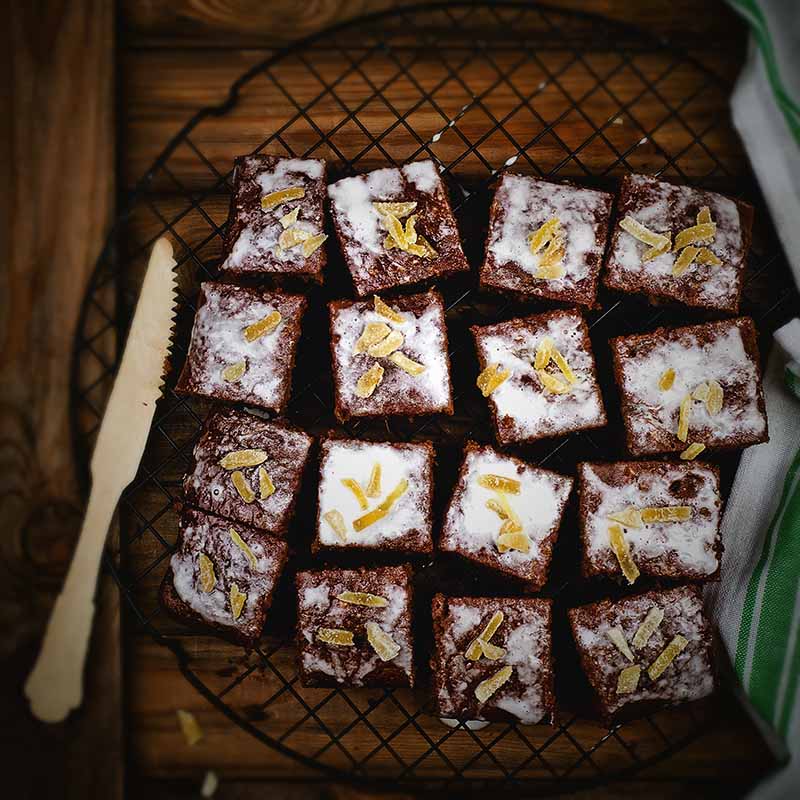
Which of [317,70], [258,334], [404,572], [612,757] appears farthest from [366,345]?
[612,757]

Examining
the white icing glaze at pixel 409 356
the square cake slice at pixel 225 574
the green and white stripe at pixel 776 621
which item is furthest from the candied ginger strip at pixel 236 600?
the green and white stripe at pixel 776 621

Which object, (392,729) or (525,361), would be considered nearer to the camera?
(525,361)

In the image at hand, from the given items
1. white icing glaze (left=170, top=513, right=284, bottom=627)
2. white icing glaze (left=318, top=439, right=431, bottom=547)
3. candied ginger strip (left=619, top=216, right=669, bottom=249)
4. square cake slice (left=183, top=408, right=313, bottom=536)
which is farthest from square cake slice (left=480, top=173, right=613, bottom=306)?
white icing glaze (left=170, top=513, right=284, bottom=627)

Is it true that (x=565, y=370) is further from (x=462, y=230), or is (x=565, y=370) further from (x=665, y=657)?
(x=665, y=657)

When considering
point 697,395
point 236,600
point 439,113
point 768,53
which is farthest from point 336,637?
point 768,53

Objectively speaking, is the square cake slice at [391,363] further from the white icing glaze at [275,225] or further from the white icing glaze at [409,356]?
the white icing glaze at [275,225]

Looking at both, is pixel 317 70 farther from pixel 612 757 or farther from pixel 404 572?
pixel 612 757
